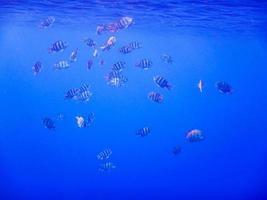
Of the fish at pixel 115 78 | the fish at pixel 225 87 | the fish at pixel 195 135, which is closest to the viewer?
the fish at pixel 195 135

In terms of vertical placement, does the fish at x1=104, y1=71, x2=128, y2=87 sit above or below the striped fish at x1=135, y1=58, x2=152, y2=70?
below

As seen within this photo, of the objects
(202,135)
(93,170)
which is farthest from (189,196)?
(202,135)

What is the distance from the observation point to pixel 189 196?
29.4m

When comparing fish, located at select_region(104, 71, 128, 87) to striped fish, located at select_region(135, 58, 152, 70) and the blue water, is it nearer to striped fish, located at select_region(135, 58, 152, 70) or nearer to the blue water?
striped fish, located at select_region(135, 58, 152, 70)

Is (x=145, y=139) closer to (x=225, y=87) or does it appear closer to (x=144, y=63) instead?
(x=225, y=87)

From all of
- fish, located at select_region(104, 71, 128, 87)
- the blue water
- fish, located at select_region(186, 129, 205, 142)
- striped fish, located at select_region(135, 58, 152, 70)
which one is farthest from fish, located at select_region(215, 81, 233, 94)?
fish, located at select_region(104, 71, 128, 87)

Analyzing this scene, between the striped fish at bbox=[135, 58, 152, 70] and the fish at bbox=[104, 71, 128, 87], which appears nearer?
the striped fish at bbox=[135, 58, 152, 70]

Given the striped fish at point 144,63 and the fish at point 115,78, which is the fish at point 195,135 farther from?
the fish at point 115,78

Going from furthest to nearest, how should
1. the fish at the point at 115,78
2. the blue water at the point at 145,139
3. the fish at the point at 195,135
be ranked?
the blue water at the point at 145,139
the fish at the point at 115,78
the fish at the point at 195,135

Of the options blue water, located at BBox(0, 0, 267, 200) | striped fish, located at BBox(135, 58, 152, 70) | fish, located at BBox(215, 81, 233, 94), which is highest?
blue water, located at BBox(0, 0, 267, 200)

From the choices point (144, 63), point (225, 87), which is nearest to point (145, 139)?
point (225, 87)

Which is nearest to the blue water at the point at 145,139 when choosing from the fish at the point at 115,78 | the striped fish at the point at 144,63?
the striped fish at the point at 144,63

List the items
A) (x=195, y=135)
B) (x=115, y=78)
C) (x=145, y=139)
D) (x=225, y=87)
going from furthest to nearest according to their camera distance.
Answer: (x=145, y=139) < (x=225, y=87) < (x=115, y=78) < (x=195, y=135)

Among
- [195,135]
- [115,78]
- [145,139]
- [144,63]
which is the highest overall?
[145,139]
